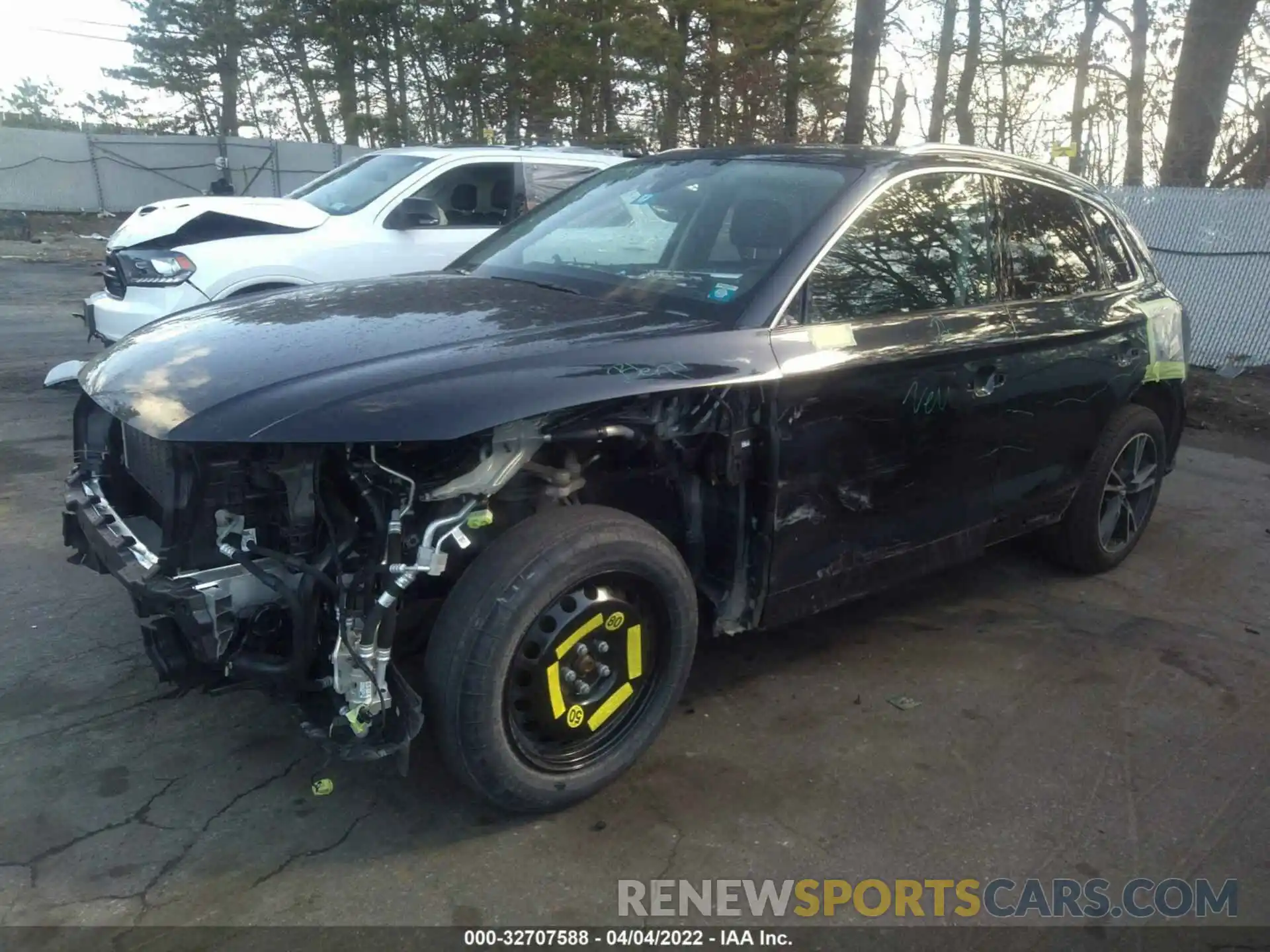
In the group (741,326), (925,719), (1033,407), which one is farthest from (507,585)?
(1033,407)

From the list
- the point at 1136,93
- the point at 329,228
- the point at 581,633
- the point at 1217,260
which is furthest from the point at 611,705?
the point at 1136,93

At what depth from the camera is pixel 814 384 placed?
3.17 m

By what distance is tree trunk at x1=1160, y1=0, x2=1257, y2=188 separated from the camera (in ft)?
40.2

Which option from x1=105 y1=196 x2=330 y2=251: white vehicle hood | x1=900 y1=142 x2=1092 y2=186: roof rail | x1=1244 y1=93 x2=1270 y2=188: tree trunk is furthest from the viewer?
x1=1244 y1=93 x2=1270 y2=188: tree trunk

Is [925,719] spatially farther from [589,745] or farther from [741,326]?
[741,326]

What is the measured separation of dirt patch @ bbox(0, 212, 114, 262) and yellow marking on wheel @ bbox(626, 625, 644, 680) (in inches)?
725

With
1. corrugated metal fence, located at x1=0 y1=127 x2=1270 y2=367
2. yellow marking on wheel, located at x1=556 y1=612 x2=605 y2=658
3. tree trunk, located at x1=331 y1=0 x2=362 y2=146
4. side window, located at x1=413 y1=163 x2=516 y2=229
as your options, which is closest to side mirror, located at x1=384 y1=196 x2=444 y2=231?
side window, located at x1=413 y1=163 x2=516 y2=229

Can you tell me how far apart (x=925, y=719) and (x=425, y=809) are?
174 cm

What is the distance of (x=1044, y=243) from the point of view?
4.24 metres

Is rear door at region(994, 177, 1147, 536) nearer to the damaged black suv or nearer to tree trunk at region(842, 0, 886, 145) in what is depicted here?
the damaged black suv

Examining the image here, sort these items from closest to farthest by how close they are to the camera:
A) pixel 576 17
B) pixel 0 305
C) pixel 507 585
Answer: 1. pixel 507 585
2. pixel 0 305
3. pixel 576 17

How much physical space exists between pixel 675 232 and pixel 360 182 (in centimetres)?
489

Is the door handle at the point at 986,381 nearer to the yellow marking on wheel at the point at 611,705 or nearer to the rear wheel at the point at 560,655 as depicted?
the rear wheel at the point at 560,655

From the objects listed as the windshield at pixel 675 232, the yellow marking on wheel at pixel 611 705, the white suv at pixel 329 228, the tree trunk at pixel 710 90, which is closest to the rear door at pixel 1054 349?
the windshield at pixel 675 232
